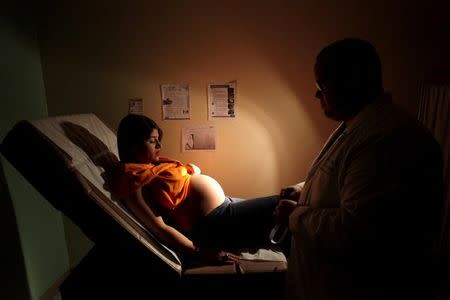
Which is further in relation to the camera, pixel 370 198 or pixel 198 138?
pixel 198 138

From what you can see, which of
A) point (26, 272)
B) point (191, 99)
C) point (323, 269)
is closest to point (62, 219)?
point (26, 272)

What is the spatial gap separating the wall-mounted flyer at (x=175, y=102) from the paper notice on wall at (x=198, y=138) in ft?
0.28

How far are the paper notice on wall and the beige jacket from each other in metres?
1.01

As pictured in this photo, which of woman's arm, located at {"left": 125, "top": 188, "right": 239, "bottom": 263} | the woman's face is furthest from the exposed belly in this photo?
the woman's face

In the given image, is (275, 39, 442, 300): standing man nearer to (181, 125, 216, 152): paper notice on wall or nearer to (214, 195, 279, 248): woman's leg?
(214, 195, 279, 248): woman's leg

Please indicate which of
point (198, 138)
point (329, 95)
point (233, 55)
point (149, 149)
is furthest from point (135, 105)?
point (329, 95)

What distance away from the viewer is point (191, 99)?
6.15ft

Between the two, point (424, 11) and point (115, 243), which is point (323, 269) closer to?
point (115, 243)

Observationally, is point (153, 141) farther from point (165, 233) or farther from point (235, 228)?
point (235, 228)

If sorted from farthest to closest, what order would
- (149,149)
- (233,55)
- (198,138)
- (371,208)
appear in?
(198,138)
(233,55)
(149,149)
(371,208)

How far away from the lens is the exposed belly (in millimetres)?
1459

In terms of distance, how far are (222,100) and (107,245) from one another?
3.39ft

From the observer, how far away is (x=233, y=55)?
1.82 meters

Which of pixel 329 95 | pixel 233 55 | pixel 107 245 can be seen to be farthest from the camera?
pixel 233 55
